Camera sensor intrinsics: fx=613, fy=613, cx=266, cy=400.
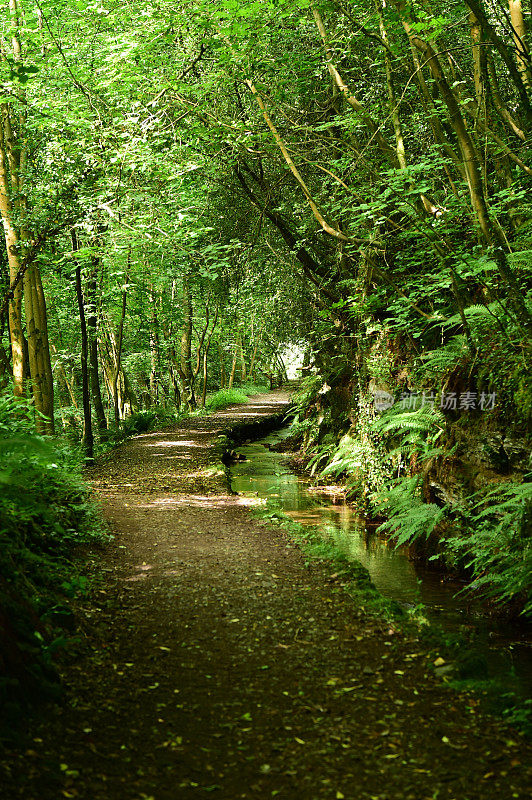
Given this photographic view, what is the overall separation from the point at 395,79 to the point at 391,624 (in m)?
10.1

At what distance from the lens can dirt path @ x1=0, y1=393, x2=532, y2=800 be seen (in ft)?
9.78

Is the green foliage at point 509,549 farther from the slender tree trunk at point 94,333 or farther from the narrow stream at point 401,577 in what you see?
the slender tree trunk at point 94,333

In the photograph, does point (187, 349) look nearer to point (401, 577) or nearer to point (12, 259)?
point (12, 259)

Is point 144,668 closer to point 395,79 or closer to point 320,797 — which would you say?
point 320,797

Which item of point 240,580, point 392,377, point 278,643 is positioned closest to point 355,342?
point 392,377

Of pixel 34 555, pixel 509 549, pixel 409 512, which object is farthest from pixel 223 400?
pixel 34 555

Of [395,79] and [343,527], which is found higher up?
[395,79]

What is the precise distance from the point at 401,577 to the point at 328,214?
24.6 feet

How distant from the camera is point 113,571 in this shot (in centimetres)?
604

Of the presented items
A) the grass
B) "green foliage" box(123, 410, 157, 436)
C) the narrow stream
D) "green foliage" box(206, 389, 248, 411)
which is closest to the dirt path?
the narrow stream

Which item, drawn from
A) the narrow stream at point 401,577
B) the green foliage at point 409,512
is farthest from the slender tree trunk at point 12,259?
the green foliage at point 409,512

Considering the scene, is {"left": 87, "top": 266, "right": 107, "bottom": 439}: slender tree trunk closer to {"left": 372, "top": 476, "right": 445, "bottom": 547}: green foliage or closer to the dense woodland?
the dense woodland

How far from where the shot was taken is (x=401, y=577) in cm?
766

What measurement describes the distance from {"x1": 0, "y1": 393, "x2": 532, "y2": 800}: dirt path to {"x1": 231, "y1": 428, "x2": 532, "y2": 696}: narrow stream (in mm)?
1102
